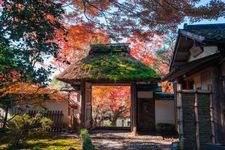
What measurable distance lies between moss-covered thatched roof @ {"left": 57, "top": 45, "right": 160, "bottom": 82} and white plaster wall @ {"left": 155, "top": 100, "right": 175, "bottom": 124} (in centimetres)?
284

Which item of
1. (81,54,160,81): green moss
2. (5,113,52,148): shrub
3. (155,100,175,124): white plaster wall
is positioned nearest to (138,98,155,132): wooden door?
(155,100,175,124): white plaster wall

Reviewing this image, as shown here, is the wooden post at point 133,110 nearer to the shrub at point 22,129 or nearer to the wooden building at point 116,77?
Result: the wooden building at point 116,77

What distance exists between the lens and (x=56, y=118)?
55.0 feet

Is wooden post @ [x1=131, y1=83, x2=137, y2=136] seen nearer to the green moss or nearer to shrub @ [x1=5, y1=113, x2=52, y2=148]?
the green moss

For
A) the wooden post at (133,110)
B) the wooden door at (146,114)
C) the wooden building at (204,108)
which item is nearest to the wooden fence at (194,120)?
the wooden building at (204,108)

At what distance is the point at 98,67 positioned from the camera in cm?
1541

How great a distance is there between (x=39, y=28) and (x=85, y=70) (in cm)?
810

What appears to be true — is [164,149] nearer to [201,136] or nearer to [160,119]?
[201,136]

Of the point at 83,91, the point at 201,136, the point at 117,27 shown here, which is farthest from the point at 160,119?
the point at 201,136

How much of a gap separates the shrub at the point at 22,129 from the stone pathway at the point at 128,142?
262 cm

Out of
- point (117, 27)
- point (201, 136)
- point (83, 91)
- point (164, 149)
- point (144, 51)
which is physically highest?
point (144, 51)

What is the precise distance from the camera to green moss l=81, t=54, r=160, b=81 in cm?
1457

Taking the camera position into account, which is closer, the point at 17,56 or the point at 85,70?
the point at 17,56

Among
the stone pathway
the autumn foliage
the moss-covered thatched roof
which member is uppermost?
the moss-covered thatched roof
